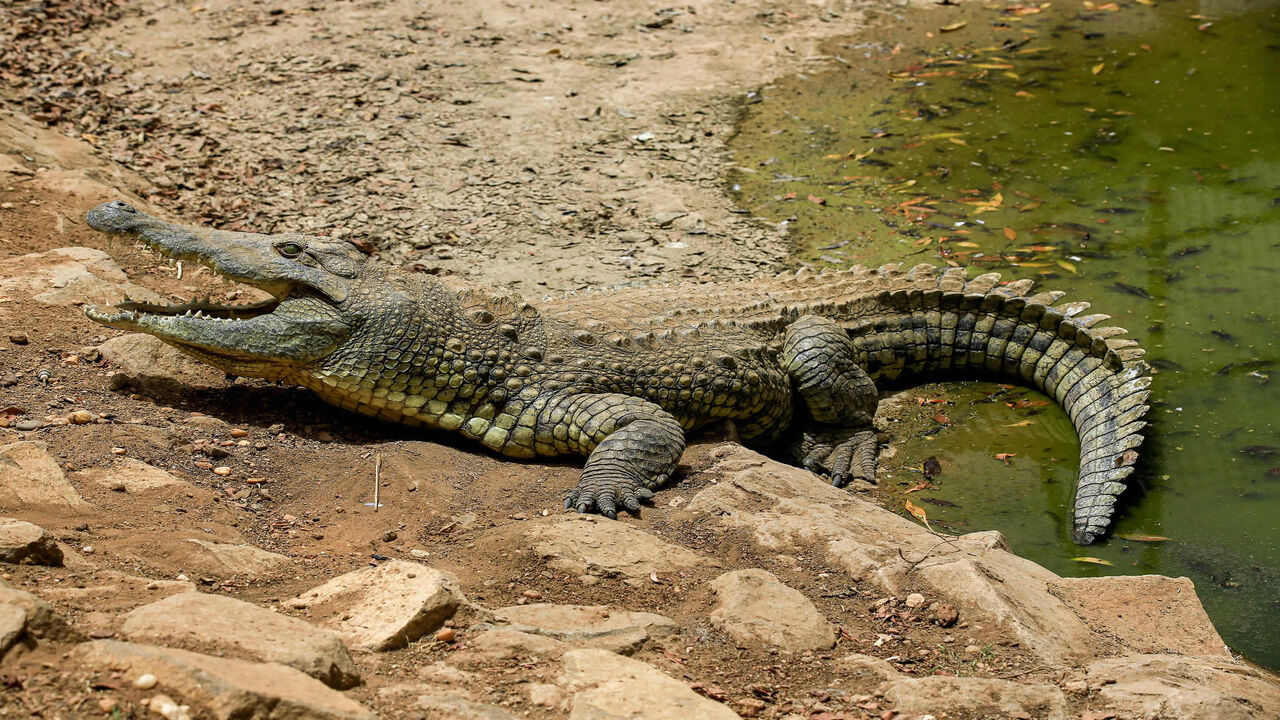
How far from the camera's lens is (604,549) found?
3.89 meters

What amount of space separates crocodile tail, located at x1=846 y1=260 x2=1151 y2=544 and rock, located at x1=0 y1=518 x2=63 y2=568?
4.48m

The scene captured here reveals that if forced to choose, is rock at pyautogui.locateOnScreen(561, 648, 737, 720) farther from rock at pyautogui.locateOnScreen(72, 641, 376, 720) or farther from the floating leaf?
the floating leaf

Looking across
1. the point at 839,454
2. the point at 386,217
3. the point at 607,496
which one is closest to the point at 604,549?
the point at 607,496

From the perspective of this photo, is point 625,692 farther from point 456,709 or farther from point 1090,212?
point 1090,212

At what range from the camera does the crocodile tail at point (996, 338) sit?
19.2 ft

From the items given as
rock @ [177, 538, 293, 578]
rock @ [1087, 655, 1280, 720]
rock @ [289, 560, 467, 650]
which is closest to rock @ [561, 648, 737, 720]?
rock @ [289, 560, 467, 650]

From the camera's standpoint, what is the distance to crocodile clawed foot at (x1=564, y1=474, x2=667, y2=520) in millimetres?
4422

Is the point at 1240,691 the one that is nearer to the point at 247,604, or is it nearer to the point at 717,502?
the point at 717,502

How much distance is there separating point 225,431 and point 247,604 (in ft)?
7.13

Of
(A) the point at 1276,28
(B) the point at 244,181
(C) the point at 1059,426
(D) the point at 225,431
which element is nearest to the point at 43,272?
(D) the point at 225,431

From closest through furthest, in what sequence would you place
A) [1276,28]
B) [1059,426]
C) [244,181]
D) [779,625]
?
[779,625] < [1059,426] < [244,181] < [1276,28]

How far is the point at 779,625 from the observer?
3.40 m

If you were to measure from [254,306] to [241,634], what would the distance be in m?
2.81

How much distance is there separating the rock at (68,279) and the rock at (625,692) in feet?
11.5
